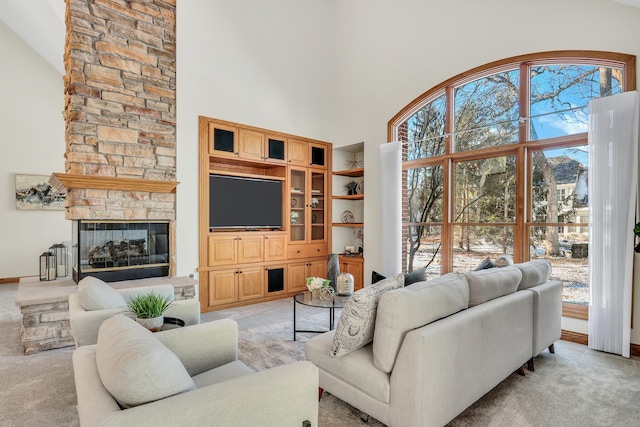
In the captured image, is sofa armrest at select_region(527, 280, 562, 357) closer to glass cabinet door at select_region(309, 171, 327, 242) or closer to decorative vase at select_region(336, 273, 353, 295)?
decorative vase at select_region(336, 273, 353, 295)

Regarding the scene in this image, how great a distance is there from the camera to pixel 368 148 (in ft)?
18.7

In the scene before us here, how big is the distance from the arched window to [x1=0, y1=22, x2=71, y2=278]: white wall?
22.5 ft

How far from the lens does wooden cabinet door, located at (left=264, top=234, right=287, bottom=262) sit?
527cm

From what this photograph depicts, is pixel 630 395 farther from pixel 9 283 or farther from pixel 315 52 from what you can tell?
pixel 9 283

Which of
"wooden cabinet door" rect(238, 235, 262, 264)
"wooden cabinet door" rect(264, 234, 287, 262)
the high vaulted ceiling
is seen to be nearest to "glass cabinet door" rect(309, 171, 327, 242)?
"wooden cabinet door" rect(264, 234, 287, 262)

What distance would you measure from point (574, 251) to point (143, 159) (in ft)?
16.8

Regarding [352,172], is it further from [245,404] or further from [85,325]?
[245,404]

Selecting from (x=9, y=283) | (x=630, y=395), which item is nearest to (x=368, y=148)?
(x=630, y=395)

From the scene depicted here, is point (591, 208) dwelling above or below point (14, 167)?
below

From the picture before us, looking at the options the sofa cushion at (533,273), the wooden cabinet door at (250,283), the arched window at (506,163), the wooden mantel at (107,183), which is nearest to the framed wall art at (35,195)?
the wooden mantel at (107,183)

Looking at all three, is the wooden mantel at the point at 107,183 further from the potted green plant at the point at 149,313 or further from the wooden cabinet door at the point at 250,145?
the potted green plant at the point at 149,313

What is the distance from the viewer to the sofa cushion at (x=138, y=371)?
1.12m

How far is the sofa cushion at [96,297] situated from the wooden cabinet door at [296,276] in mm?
3209

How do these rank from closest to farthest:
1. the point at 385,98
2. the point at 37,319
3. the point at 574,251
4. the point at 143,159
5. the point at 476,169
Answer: the point at 37,319
the point at 574,251
the point at 143,159
the point at 476,169
the point at 385,98
